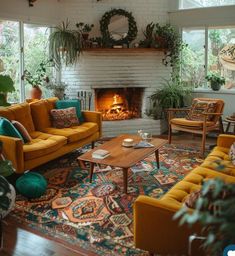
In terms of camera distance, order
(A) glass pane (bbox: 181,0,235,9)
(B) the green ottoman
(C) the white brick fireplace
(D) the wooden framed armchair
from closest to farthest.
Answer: (B) the green ottoman, (D) the wooden framed armchair, (A) glass pane (bbox: 181,0,235,9), (C) the white brick fireplace

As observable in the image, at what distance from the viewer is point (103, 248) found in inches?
99.5

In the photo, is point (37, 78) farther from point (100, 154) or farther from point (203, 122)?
point (203, 122)

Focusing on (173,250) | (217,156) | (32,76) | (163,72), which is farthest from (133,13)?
Result: (173,250)

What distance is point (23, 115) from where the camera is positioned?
4453 millimetres

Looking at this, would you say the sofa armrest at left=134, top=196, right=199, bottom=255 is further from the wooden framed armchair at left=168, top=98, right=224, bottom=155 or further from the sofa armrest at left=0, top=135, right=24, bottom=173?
the wooden framed armchair at left=168, top=98, right=224, bottom=155

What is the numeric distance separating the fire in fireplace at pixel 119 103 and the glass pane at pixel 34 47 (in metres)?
1.19

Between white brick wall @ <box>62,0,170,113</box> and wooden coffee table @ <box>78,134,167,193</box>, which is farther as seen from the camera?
white brick wall @ <box>62,0,170,113</box>

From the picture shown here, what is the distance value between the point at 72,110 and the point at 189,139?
7.57 feet

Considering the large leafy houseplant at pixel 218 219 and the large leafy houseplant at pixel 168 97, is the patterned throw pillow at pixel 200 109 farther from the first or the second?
the large leafy houseplant at pixel 218 219

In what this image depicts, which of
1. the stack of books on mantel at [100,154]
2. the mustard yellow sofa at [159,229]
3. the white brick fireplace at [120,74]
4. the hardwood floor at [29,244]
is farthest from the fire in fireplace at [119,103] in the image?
the mustard yellow sofa at [159,229]

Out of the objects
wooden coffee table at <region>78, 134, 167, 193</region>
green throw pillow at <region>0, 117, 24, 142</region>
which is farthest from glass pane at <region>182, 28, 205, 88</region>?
green throw pillow at <region>0, 117, 24, 142</region>

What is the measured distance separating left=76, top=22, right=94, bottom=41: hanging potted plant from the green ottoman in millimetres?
3386

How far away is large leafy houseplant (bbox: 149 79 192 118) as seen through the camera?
6.12 meters

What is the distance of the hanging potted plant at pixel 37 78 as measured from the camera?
558cm
